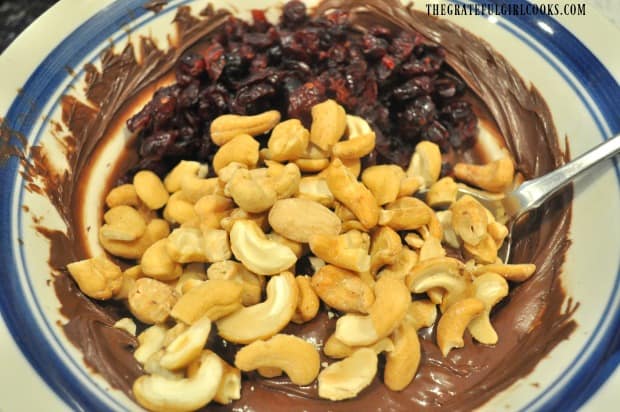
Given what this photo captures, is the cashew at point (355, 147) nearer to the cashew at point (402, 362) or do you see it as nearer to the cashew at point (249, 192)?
the cashew at point (249, 192)

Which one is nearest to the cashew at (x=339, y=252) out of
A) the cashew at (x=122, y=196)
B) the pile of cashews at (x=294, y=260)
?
the pile of cashews at (x=294, y=260)

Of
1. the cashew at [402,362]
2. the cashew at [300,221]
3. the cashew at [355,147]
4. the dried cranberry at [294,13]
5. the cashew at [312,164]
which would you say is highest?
the dried cranberry at [294,13]

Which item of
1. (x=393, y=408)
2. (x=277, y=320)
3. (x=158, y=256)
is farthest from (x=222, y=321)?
(x=393, y=408)

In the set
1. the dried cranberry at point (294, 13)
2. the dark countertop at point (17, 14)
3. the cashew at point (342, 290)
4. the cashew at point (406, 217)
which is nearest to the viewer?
the cashew at point (342, 290)

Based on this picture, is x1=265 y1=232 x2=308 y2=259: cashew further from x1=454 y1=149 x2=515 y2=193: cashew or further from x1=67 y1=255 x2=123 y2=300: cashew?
x1=454 y1=149 x2=515 y2=193: cashew

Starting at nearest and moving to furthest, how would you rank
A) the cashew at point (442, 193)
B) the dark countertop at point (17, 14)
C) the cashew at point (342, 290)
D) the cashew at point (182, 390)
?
the cashew at point (182, 390)
the cashew at point (342, 290)
the cashew at point (442, 193)
the dark countertop at point (17, 14)

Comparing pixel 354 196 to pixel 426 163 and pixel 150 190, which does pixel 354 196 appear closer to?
pixel 426 163

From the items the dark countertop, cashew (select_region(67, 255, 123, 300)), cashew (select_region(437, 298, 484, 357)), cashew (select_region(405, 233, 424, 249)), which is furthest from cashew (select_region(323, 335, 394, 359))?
the dark countertop
